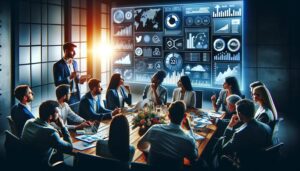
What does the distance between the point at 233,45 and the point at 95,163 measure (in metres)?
6.17

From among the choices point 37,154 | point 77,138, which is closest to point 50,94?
point 77,138

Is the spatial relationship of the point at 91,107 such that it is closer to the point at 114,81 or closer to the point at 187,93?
the point at 114,81

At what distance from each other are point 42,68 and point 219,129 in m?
4.45

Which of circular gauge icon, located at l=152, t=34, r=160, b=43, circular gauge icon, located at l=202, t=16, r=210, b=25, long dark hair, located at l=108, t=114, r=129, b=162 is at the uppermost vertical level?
circular gauge icon, located at l=202, t=16, r=210, b=25

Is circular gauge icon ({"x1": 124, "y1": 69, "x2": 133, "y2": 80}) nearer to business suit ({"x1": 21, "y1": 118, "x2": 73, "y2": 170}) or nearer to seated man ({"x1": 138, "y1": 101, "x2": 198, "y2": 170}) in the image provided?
business suit ({"x1": 21, "y1": 118, "x2": 73, "y2": 170})

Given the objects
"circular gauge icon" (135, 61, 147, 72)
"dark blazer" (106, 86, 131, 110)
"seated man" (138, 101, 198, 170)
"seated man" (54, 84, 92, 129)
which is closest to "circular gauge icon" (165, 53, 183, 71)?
"circular gauge icon" (135, 61, 147, 72)

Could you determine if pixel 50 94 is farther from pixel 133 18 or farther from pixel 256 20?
pixel 256 20

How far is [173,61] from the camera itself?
8.67m

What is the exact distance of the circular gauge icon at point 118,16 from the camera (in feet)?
30.5

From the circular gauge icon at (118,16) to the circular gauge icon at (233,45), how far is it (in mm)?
3289

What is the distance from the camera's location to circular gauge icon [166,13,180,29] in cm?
852

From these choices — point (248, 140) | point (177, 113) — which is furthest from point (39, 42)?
point (248, 140)

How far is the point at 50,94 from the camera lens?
24.0 ft

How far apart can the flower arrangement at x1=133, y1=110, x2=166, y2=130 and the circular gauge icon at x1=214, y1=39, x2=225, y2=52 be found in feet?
15.6
